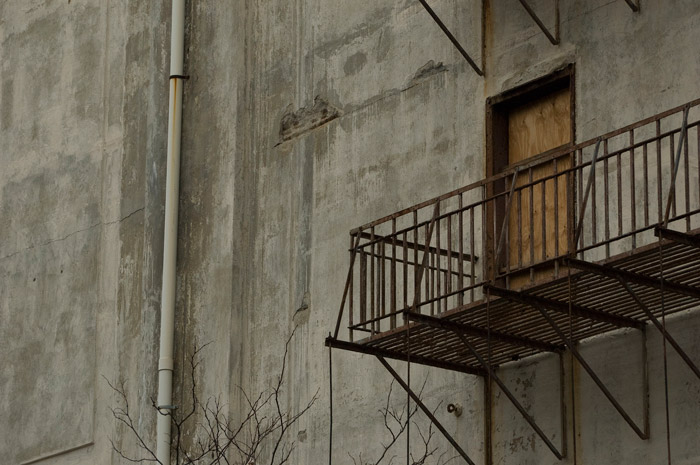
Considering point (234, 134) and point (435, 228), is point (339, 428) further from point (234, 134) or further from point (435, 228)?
point (234, 134)

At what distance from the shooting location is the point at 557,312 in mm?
15812

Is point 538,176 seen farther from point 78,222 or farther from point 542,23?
point 78,222

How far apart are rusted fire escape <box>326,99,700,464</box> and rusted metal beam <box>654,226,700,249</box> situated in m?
0.01

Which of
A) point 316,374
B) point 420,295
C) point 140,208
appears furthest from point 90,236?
point 420,295

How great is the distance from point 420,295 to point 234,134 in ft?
13.6

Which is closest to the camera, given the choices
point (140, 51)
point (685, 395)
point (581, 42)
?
point (685, 395)

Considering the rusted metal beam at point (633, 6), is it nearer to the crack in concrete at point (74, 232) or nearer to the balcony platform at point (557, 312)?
the balcony platform at point (557, 312)

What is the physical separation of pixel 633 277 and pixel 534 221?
2449 mm

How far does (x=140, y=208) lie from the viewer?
2183 cm

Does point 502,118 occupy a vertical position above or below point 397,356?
above

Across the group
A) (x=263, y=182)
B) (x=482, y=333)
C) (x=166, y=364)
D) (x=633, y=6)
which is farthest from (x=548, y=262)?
(x=166, y=364)

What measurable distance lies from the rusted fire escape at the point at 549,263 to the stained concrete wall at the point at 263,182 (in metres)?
0.28

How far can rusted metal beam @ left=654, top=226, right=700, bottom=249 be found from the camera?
46.0ft

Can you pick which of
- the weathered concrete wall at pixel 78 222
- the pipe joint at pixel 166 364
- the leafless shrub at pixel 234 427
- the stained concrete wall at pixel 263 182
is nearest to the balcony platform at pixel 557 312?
the stained concrete wall at pixel 263 182
